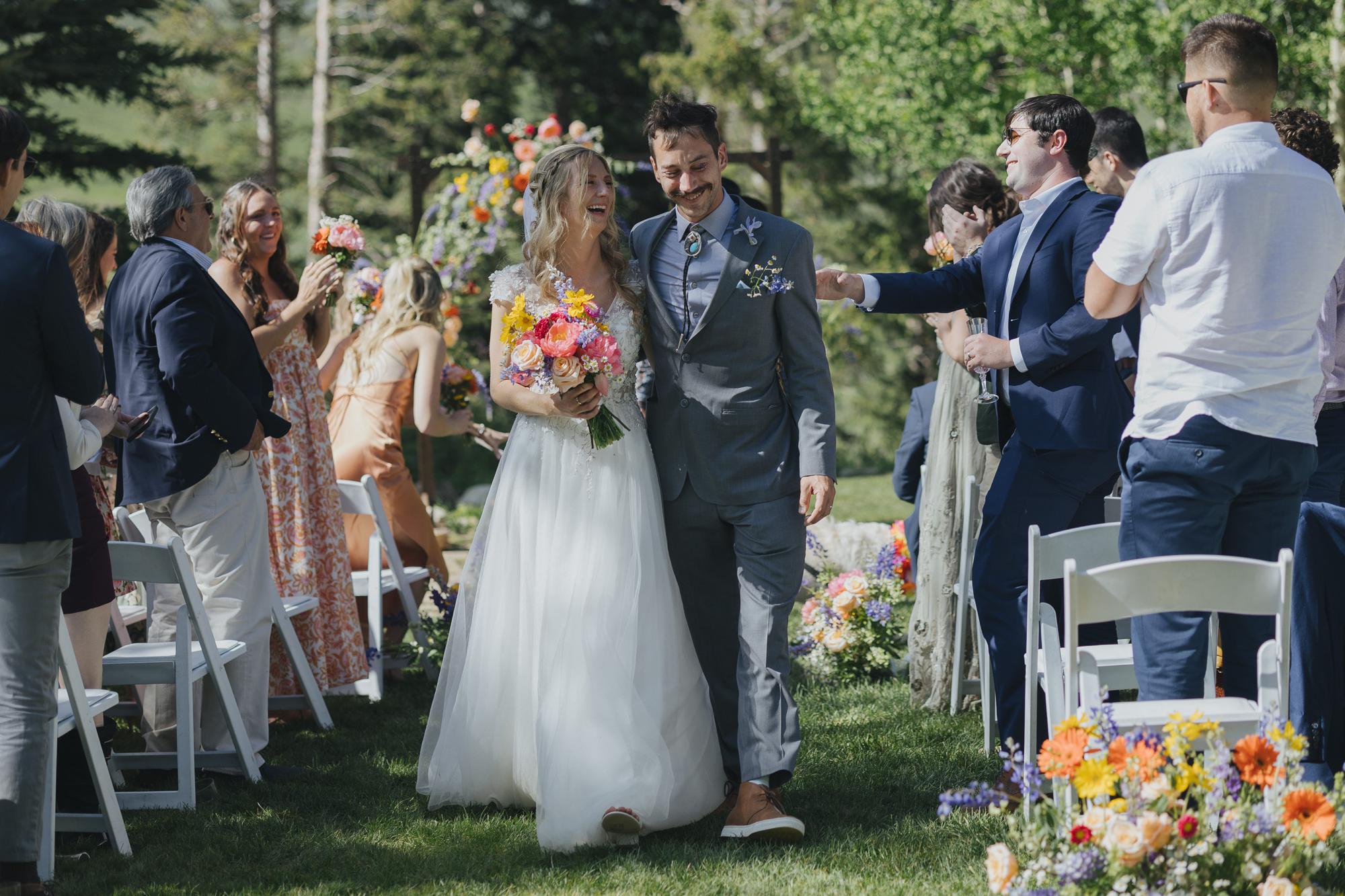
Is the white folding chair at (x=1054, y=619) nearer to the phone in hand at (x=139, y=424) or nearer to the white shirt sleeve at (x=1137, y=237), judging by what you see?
the white shirt sleeve at (x=1137, y=237)

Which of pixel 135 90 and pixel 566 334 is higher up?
pixel 135 90

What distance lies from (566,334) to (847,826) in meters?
1.70

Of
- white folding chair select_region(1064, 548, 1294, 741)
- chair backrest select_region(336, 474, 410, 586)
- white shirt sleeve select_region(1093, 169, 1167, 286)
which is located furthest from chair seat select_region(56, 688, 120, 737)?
white shirt sleeve select_region(1093, 169, 1167, 286)

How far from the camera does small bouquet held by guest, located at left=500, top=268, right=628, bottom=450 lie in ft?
12.4

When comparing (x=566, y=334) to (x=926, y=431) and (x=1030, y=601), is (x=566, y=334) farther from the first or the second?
(x=926, y=431)

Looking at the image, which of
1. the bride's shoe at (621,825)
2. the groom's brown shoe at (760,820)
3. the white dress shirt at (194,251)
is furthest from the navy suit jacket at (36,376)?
the groom's brown shoe at (760,820)

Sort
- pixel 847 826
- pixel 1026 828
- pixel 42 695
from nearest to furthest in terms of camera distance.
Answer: pixel 1026 828, pixel 42 695, pixel 847 826

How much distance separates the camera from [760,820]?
3.82 metres

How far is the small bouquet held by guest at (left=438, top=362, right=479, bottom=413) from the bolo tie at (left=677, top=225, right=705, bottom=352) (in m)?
3.05

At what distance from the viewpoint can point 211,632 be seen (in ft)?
15.0

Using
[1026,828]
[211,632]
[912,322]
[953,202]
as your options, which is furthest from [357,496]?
[912,322]

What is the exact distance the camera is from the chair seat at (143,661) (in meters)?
4.43

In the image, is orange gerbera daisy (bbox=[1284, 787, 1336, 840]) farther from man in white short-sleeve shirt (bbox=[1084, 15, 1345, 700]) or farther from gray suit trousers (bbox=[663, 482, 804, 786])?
gray suit trousers (bbox=[663, 482, 804, 786])

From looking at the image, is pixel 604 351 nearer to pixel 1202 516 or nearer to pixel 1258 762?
pixel 1202 516
